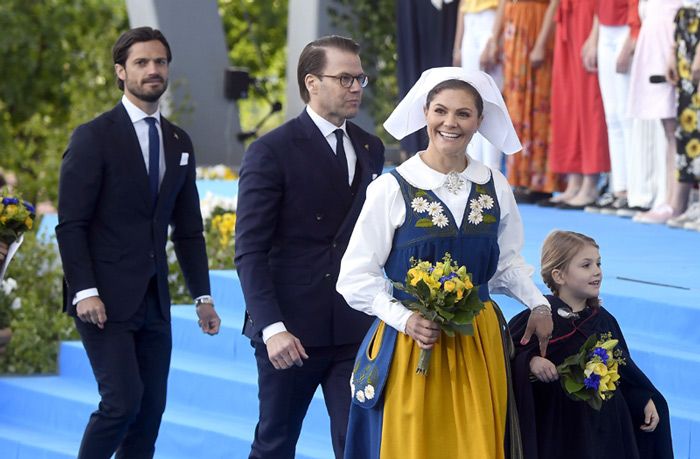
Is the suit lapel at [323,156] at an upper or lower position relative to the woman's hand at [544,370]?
upper

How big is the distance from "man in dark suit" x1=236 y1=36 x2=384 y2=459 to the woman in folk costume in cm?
48

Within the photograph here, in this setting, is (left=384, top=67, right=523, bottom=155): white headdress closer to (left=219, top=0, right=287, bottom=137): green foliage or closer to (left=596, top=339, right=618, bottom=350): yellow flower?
(left=596, top=339, right=618, bottom=350): yellow flower

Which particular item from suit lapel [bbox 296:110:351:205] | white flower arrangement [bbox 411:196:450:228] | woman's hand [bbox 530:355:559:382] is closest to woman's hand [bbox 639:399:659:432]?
woman's hand [bbox 530:355:559:382]

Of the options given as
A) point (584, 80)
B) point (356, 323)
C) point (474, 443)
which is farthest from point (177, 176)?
point (584, 80)

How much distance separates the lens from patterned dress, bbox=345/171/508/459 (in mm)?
4082

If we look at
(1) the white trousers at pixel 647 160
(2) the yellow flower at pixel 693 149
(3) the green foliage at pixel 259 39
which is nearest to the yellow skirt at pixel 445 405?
(2) the yellow flower at pixel 693 149

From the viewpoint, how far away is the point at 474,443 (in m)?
4.05

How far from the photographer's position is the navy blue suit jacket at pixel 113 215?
5.12m

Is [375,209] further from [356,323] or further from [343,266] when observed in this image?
[356,323]

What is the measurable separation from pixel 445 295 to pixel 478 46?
635cm

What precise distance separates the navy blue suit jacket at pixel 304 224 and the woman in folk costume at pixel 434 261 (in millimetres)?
488

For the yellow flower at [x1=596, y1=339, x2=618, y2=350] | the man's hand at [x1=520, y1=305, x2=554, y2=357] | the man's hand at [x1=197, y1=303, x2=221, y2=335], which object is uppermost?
the man's hand at [x1=520, y1=305, x2=554, y2=357]

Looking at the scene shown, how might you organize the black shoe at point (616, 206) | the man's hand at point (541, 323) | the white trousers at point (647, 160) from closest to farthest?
the man's hand at point (541, 323), the white trousers at point (647, 160), the black shoe at point (616, 206)

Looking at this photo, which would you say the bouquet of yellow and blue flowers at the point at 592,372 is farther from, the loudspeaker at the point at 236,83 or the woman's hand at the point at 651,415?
the loudspeaker at the point at 236,83
